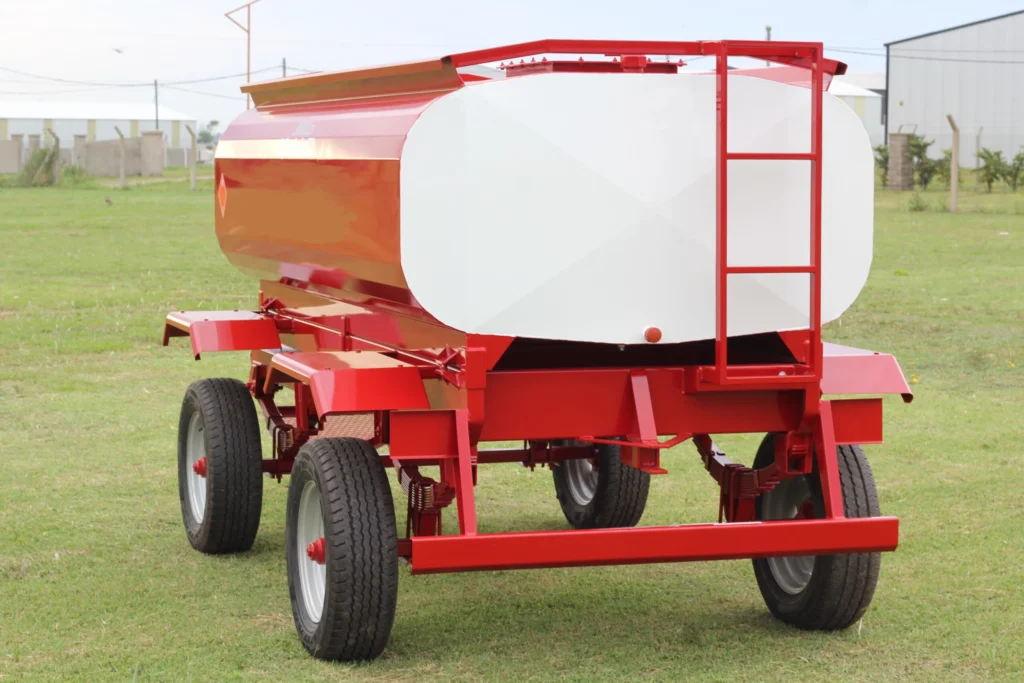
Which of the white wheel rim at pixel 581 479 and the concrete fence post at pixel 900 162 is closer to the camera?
the white wheel rim at pixel 581 479

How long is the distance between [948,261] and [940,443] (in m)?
11.6

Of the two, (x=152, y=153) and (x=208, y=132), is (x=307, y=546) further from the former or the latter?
(x=208, y=132)

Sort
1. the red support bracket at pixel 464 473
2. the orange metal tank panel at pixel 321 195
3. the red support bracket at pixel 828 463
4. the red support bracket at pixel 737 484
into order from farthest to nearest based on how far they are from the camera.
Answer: the red support bracket at pixel 737 484 → the red support bracket at pixel 828 463 → the orange metal tank panel at pixel 321 195 → the red support bracket at pixel 464 473

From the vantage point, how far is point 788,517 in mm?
6027

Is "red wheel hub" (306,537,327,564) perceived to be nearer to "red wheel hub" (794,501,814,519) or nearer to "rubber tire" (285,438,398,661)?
"rubber tire" (285,438,398,661)

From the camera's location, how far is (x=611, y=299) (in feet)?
17.1

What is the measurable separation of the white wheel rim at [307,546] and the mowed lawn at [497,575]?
0.21 m

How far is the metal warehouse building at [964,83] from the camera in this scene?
50656mm

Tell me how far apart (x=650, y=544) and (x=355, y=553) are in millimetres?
989

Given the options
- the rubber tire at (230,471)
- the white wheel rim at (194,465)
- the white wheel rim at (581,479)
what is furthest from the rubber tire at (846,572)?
the white wheel rim at (194,465)

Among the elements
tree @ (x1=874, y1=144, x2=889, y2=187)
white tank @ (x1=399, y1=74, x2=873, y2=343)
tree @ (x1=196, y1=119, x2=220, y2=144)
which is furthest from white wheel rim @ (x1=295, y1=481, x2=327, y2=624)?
tree @ (x1=196, y1=119, x2=220, y2=144)

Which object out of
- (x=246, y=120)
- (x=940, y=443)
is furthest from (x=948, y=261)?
(x=246, y=120)

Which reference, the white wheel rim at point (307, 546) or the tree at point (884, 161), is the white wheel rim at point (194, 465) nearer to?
the white wheel rim at point (307, 546)

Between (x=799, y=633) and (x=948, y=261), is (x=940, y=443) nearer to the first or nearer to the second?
(x=799, y=633)
